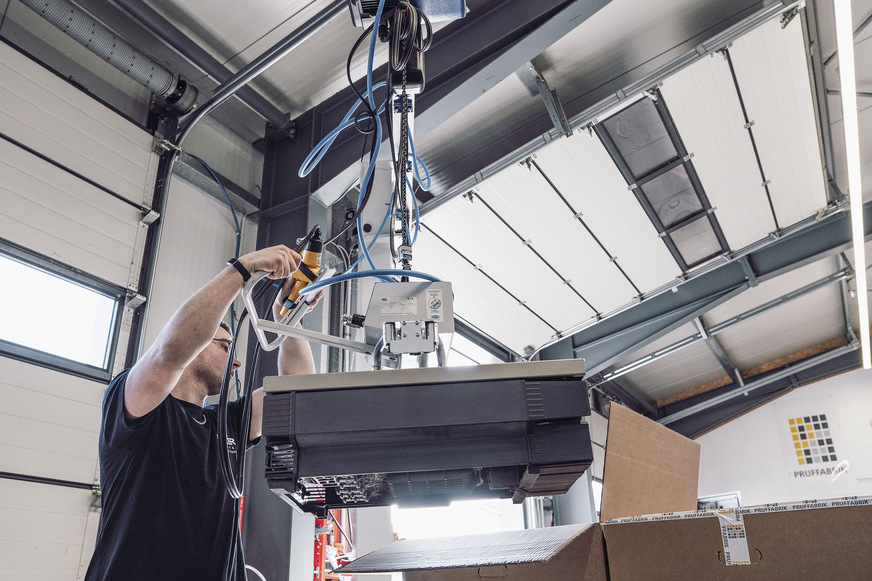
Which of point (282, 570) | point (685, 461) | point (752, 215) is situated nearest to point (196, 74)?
point (282, 570)

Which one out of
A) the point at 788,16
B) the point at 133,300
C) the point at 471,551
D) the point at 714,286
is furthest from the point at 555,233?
the point at 471,551

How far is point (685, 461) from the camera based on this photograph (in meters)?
1.27

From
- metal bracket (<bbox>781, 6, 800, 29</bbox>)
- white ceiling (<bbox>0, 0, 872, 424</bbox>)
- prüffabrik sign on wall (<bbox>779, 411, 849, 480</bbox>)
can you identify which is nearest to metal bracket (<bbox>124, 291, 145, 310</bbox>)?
white ceiling (<bbox>0, 0, 872, 424</bbox>)

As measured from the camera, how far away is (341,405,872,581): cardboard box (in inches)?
32.3

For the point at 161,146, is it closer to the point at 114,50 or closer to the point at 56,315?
the point at 114,50

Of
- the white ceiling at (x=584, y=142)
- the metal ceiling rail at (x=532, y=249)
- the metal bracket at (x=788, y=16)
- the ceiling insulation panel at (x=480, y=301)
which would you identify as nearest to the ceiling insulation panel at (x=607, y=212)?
the white ceiling at (x=584, y=142)

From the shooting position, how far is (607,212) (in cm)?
378

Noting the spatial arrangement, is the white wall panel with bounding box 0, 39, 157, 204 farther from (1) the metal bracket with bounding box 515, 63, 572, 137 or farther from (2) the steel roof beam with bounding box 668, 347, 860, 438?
(2) the steel roof beam with bounding box 668, 347, 860, 438

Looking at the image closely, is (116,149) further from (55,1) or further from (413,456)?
(413,456)

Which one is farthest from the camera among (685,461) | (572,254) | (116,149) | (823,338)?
(823,338)

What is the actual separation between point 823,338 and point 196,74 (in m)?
7.48

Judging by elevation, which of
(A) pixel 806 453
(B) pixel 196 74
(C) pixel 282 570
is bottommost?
(C) pixel 282 570

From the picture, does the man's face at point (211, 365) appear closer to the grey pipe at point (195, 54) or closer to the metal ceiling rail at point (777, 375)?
the grey pipe at point (195, 54)

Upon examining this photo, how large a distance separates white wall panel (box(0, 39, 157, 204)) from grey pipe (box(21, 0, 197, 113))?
190 millimetres
